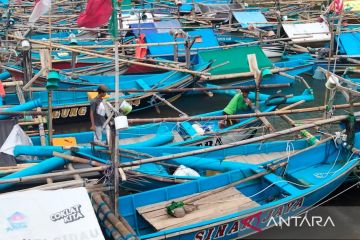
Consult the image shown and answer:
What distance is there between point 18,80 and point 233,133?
7.89m

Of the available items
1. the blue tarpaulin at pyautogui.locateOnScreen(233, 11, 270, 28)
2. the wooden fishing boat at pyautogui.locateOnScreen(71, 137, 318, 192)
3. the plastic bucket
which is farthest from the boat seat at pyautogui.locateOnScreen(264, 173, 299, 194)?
the blue tarpaulin at pyautogui.locateOnScreen(233, 11, 270, 28)

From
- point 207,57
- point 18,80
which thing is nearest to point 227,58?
point 207,57

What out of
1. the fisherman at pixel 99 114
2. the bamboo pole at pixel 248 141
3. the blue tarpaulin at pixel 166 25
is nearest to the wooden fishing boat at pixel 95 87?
the fisherman at pixel 99 114

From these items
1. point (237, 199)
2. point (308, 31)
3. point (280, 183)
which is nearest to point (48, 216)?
point (237, 199)

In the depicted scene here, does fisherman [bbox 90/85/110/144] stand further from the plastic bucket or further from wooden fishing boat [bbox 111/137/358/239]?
the plastic bucket

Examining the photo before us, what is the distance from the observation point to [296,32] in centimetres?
2322

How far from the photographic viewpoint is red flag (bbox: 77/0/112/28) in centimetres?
818

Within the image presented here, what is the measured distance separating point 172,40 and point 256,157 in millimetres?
10162

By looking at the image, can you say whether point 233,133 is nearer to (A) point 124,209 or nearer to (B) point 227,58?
(A) point 124,209

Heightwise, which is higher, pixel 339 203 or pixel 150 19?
pixel 150 19

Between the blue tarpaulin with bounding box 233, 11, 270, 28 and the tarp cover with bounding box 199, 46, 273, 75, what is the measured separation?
20.4 ft

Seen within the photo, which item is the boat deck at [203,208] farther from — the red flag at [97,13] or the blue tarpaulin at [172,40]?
the blue tarpaulin at [172,40]

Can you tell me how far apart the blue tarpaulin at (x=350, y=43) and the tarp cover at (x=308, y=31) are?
1606 millimetres

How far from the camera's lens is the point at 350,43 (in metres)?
21.0
